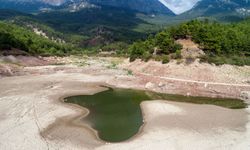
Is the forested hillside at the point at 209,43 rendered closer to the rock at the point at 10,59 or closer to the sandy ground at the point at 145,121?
→ the sandy ground at the point at 145,121

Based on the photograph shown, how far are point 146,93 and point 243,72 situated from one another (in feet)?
91.1

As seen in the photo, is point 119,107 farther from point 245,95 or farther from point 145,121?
point 245,95

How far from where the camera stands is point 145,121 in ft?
155

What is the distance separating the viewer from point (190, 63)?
283ft

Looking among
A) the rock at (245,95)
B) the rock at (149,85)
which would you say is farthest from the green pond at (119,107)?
the rock at (149,85)

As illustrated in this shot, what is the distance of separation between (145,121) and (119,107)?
10.9m

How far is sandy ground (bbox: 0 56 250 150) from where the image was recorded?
37.8m

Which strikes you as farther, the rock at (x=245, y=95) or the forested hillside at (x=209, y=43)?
the forested hillside at (x=209, y=43)

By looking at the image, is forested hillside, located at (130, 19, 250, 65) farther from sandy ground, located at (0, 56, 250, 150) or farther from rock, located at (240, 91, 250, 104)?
rock, located at (240, 91, 250, 104)

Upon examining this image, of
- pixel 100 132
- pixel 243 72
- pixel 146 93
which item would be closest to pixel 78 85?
pixel 146 93

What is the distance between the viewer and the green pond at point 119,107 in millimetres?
43438

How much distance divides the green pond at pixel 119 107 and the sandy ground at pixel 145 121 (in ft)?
5.21

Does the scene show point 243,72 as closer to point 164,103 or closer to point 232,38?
point 232,38

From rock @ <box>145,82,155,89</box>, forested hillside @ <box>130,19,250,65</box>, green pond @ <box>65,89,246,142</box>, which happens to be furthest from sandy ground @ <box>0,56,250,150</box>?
forested hillside @ <box>130,19,250,65</box>
